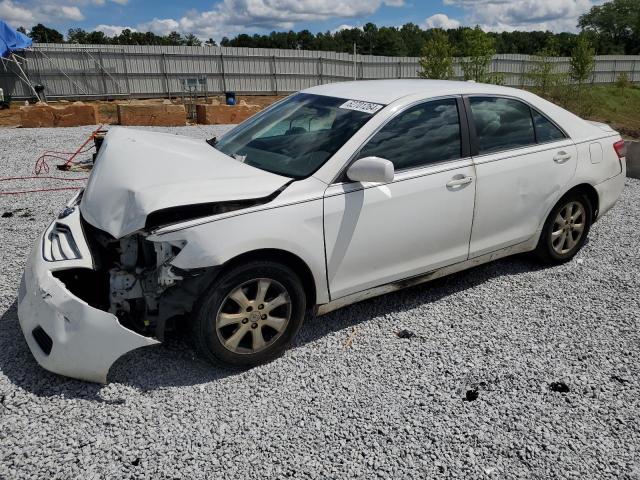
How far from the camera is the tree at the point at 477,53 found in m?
23.7

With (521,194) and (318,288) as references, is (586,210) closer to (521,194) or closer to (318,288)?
(521,194)

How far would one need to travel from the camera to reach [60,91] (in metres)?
24.4

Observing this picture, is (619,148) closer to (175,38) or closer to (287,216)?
(287,216)

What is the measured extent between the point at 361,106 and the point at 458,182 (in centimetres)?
89

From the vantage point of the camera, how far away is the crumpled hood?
9.44 ft

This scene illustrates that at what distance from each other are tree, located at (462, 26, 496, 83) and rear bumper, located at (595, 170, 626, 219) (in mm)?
20096

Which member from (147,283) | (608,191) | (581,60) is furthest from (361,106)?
(581,60)

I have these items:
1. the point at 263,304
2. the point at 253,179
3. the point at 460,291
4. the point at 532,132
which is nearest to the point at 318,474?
the point at 263,304

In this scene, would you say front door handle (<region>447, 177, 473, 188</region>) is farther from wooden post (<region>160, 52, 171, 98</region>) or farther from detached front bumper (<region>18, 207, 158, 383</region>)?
wooden post (<region>160, 52, 171, 98</region>)

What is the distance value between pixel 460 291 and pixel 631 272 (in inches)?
68.8

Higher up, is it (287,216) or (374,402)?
(287,216)

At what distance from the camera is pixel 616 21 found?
86.3 meters

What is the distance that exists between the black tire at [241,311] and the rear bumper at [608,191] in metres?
3.18

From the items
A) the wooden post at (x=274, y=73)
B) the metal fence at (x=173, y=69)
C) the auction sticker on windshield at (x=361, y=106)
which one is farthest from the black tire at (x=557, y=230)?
the wooden post at (x=274, y=73)
